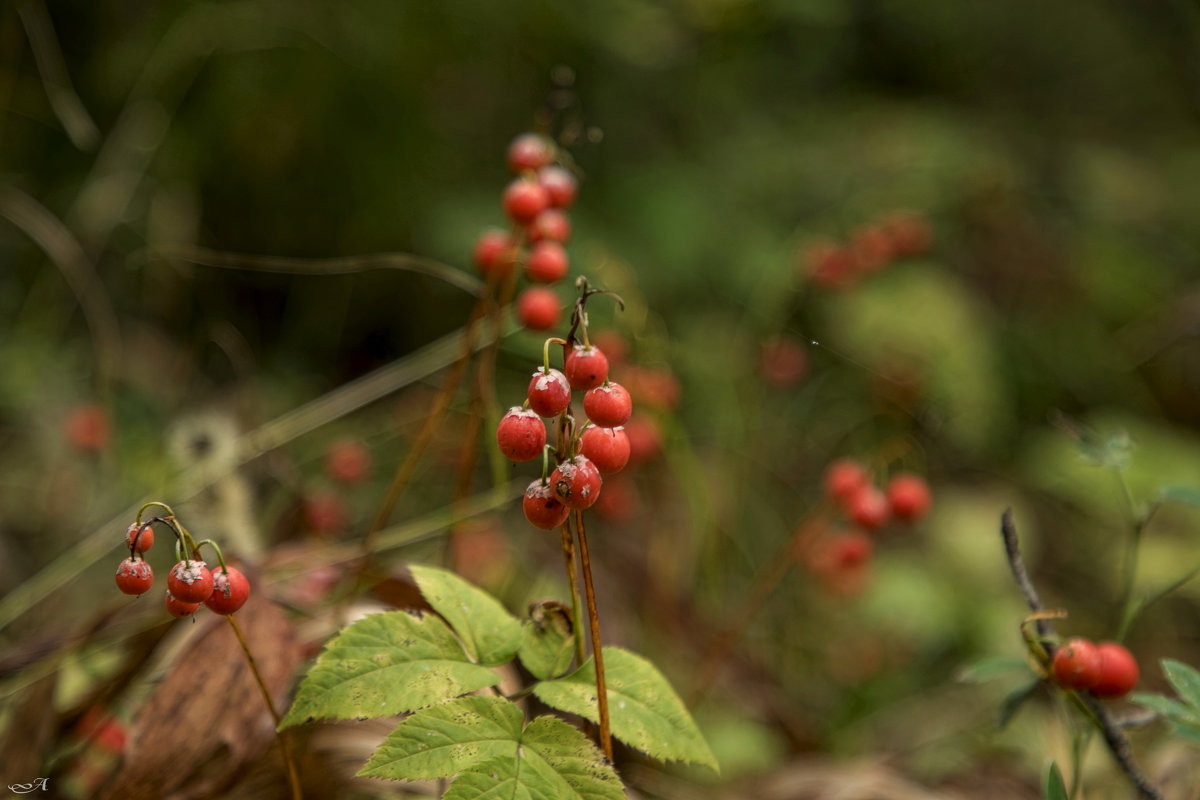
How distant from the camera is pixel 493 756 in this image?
29.6 inches

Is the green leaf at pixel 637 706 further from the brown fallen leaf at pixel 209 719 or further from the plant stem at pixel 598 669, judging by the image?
the brown fallen leaf at pixel 209 719

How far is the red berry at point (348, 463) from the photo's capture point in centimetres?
176

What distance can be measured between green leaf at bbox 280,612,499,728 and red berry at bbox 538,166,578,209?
0.58 m

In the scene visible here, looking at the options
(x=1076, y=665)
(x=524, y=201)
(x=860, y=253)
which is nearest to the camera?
(x=1076, y=665)

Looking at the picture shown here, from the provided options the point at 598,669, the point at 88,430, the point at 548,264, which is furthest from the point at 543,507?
the point at 88,430

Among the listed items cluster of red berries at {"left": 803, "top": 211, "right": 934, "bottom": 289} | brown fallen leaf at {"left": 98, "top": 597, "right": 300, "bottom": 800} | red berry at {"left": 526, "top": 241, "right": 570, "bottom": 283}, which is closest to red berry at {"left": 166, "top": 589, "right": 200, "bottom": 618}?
brown fallen leaf at {"left": 98, "top": 597, "right": 300, "bottom": 800}

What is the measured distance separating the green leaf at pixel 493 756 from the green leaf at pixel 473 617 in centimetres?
8

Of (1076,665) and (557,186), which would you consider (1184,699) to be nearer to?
(1076,665)

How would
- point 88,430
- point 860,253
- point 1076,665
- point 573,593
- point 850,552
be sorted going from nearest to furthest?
point 573,593
point 1076,665
point 850,552
point 88,430
point 860,253

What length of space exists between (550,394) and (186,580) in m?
0.35

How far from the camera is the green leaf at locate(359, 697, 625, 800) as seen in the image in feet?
2.39

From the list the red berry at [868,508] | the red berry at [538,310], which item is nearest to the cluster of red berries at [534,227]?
the red berry at [538,310]

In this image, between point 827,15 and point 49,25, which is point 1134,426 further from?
point 49,25

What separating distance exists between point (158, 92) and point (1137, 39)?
170 inches
